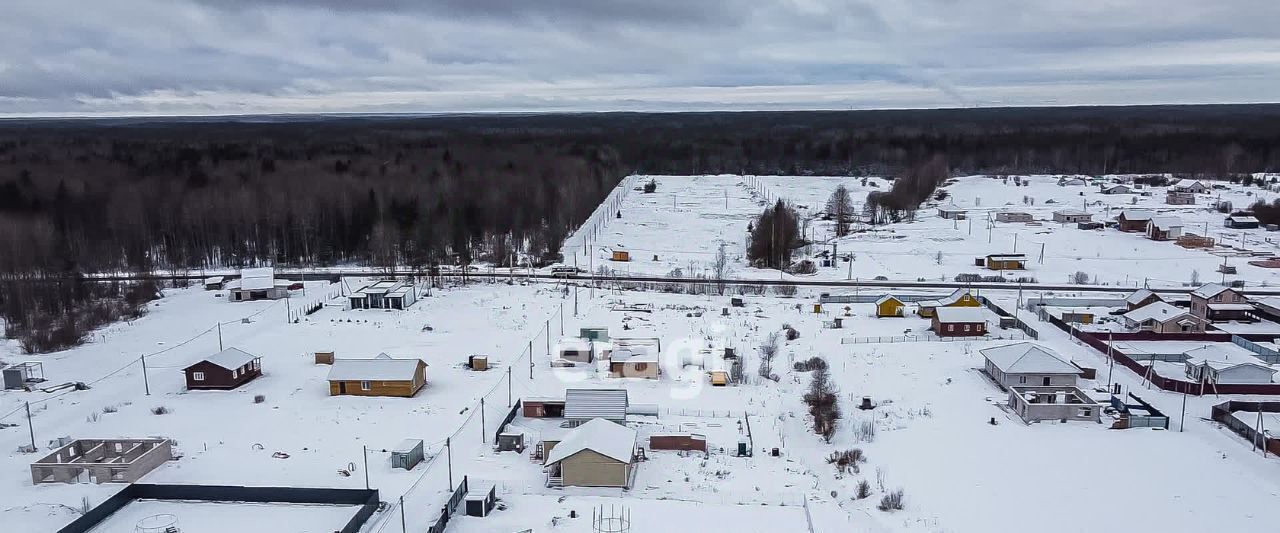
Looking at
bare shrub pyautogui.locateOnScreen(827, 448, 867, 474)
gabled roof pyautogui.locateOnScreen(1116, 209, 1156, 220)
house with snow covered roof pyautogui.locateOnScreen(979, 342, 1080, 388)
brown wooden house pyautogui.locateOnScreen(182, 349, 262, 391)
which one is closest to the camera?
bare shrub pyautogui.locateOnScreen(827, 448, 867, 474)

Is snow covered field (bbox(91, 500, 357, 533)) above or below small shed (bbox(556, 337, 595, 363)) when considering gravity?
below

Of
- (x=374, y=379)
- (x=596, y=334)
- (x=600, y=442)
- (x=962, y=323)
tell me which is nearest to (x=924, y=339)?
(x=962, y=323)

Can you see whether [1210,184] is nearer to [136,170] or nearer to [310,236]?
[310,236]

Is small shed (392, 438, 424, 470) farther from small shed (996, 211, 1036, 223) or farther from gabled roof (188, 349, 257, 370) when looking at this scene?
small shed (996, 211, 1036, 223)

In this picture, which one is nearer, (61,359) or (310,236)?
(61,359)

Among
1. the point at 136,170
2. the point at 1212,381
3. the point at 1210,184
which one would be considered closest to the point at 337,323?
the point at 1212,381

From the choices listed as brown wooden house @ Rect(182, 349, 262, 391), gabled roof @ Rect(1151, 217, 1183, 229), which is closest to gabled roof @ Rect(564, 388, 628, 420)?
brown wooden house @ Rect(182, 349, 262, 391)

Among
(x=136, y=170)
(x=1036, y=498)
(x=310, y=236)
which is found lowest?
(x=1036, y=498)
